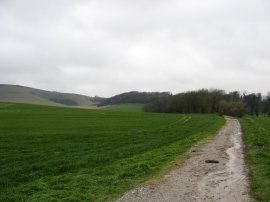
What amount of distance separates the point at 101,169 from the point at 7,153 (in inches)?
366

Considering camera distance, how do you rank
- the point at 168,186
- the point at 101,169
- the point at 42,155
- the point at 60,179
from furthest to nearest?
the point at 42,155 < the point at 101,169 < the point at 60,179 < the point at 168,186

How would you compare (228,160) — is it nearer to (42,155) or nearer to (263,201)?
(263,201)

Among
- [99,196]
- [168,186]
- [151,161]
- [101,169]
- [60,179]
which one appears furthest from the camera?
[151,161]

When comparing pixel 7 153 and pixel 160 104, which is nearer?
pixel 7 153

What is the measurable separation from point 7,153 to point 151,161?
1043 centimetres

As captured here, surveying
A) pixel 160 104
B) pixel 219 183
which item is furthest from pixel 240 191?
pixel 160 104

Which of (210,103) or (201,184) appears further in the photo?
(210,103)

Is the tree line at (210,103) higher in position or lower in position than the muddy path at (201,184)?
higher

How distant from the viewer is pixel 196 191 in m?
13.0

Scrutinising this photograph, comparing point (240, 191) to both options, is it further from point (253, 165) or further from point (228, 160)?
point (228, 160)

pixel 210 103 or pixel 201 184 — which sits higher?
pixel 210 103

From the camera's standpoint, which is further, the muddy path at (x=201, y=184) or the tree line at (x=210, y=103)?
the tree line at (x=210, y=103)

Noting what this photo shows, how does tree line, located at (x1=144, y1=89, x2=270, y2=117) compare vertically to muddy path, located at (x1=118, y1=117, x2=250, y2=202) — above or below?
above

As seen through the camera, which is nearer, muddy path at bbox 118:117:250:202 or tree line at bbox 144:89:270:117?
muddy path at bbox 118:117:250:202
